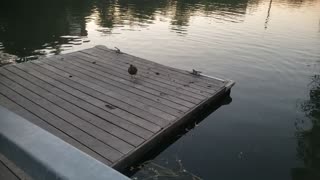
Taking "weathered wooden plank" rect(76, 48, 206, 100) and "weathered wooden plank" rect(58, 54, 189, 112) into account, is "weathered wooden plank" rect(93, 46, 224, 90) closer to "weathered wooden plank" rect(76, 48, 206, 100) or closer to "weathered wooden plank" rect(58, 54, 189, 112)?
"weathered wooden plank" rect(76, 48, 206, 100)

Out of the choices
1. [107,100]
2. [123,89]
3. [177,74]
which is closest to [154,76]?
[177,74]

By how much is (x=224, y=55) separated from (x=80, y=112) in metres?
10.6

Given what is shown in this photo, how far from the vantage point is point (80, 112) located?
7.50 metres

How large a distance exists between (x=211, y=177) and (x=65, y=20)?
1888 centimetres

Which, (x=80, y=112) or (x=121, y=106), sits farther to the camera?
(x=121, y=106)

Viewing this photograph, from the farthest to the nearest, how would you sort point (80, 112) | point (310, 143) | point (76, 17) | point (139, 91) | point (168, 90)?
point (76, 17), point (168, 90), point (139, 91), point (310, 143), point (80, 112)

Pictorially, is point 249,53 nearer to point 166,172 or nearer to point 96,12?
point 166,172

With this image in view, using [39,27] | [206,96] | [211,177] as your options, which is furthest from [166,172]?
[39,27]

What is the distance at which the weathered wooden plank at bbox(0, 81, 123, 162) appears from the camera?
19.3 ft

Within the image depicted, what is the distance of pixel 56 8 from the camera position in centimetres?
2678

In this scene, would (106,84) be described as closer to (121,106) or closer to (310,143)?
(121,106)

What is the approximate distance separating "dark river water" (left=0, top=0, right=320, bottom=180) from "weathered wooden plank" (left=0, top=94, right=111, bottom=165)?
3.87 feet

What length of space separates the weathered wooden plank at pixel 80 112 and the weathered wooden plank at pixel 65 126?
0.45m

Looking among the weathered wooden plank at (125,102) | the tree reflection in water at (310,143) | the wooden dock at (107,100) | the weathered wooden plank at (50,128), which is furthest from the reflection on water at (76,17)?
the tree reflection in water at (310,143)
